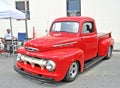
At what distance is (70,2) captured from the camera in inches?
574

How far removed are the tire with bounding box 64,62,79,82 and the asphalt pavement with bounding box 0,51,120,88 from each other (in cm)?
12

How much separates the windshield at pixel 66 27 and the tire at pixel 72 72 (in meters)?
1.26

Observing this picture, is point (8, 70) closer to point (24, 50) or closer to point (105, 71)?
point (24, 50)

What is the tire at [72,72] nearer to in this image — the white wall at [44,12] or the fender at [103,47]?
the fender at [103,47]

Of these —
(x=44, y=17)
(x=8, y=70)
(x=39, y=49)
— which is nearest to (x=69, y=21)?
(x=39, y=49)

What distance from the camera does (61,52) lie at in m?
5.88

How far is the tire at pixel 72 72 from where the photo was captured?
19.3 feet

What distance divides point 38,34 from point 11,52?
16.5 feet

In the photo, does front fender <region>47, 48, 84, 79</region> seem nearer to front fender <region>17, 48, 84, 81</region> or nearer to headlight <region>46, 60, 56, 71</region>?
front fender <region>17, 48, 84, 81</region>

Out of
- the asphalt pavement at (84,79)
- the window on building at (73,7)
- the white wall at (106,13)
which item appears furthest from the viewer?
the window on building at (73,7)

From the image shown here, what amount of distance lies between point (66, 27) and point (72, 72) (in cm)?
172

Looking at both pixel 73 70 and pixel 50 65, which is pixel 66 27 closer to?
pixel 73 70

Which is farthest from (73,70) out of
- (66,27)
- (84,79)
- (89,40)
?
(66,27)

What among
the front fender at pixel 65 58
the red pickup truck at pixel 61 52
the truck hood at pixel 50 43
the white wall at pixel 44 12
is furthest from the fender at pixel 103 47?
the white wall at pixel 44 12
